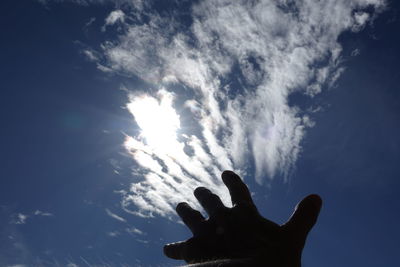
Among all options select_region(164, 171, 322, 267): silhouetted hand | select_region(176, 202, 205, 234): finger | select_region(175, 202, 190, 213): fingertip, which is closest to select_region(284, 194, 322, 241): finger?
select_region(164, 171, 322, 267): silhouetted hand

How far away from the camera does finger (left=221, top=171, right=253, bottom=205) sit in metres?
4.71

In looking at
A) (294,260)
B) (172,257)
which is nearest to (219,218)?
(294,260)

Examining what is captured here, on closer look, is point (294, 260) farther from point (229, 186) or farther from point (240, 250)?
point (229, 186)

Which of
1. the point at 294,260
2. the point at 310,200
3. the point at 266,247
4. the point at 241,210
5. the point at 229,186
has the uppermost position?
the point at 229,186

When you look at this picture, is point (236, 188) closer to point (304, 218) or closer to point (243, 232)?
point (243, 232)

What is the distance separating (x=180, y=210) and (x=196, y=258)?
1.11 m

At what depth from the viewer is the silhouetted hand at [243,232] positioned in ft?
12.3

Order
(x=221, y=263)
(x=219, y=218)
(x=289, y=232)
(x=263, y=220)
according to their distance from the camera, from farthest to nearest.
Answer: (x=219, y=218), (x=263, y=220), (x=289, y=232), (x=221, y=263)

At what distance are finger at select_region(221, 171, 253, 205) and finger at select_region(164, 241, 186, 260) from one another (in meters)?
1.36

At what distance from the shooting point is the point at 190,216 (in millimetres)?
5324

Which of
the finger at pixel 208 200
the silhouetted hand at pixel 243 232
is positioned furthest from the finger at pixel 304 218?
the finger at pixel 208 200

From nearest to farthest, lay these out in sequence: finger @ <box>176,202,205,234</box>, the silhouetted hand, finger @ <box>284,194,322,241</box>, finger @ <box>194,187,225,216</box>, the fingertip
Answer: the silhouetted hand < finger @ <box>284,194,322,241</box> < finger @ <box>194,187,225,216</box> < finger @ <box>176,202,205,234</box> < the fingertip

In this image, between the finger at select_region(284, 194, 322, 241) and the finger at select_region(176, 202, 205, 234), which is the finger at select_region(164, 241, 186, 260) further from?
the finger at select_region(284, 194, 322, 241)

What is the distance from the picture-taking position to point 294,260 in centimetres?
374
